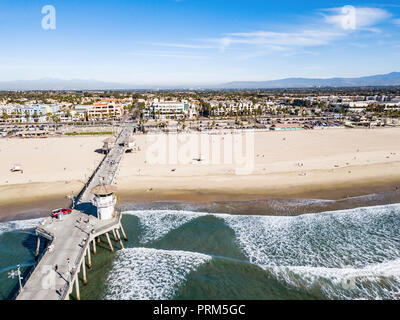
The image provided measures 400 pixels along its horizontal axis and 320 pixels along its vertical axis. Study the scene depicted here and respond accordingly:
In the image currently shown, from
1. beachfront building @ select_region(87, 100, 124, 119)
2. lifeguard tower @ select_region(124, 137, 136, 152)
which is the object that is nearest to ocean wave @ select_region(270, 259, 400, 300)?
lifeguard tower @ select_region(124, 137, 136, 152)

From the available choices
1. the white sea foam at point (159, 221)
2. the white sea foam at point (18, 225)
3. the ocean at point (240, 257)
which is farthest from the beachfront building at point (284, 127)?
the white sea foam at point (18, 225)

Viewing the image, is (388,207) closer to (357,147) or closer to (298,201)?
(298,201)

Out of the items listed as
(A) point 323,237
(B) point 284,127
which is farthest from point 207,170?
(B) point 284,127

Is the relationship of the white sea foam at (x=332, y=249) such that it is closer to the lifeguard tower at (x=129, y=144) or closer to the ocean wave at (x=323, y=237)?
the ocean wave at (x=323, y=237)

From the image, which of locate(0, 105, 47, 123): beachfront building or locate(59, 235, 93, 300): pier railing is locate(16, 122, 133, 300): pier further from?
locate(0, 105, 47, 123): beachfront building

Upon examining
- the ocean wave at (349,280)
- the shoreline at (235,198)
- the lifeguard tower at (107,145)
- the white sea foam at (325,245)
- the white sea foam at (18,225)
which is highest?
the lifeguard tower at (107,145)

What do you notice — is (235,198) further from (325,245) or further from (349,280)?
(349,280)
